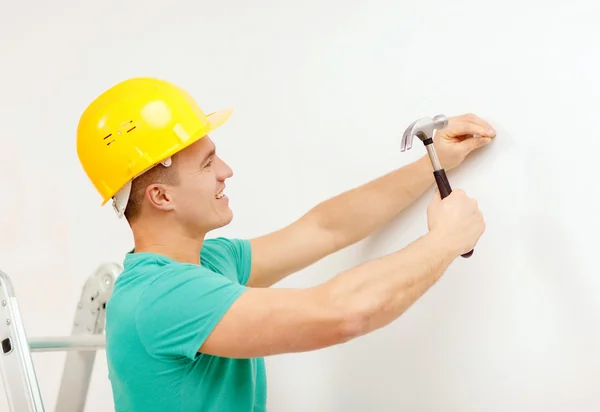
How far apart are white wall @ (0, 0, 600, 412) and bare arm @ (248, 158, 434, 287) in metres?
0.06

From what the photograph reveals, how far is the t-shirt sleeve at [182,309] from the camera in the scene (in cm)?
123

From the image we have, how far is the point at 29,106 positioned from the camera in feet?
8.02

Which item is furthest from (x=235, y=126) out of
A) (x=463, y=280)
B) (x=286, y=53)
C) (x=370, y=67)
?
(x=463, y=280)

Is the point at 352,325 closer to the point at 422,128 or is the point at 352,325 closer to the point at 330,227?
the point at 422,128

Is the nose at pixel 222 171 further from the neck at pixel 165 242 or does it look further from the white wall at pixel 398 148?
the white wall at pixel 398 148

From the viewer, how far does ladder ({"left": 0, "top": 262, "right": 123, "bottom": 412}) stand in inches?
58.6

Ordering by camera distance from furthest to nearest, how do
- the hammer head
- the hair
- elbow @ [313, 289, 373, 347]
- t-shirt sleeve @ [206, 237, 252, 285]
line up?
t-shirt sleeve @ [206, 237, 252, 285] → the hair → the hammer head → elbow @ [313, 289, 373, 347]

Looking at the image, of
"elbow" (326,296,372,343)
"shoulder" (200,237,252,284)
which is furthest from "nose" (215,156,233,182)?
"elbow" (326,296,372,343)

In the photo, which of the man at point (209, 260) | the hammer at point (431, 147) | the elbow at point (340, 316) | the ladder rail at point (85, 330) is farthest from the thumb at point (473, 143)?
the ladder rail at point (85, 330)

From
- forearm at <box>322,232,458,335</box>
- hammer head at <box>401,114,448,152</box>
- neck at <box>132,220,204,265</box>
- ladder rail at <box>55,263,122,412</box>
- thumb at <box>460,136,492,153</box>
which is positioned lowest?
ladder rail at <box>55,263,122,412</box>

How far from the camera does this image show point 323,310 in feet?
3.91

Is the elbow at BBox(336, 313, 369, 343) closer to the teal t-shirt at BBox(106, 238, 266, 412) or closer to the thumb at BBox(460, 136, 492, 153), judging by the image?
the teal t-shirt at BBox(106, 238, 266, 412)

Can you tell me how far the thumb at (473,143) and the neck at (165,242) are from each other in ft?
1.85

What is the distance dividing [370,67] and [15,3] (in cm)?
137
